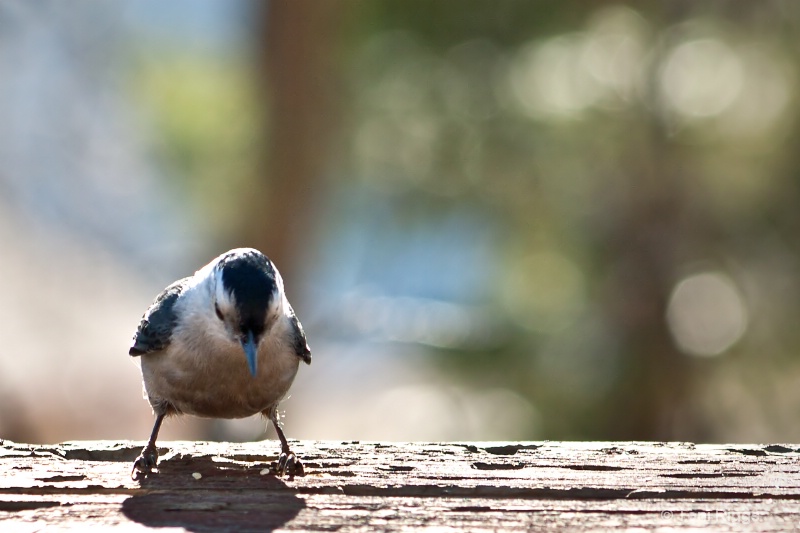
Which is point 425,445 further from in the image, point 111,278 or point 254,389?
point 111,278

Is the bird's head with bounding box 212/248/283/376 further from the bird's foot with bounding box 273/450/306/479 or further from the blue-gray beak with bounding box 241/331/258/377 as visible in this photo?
the bird's foot with bounding box 273/450/306/479

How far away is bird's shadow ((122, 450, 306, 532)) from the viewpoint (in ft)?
4.76

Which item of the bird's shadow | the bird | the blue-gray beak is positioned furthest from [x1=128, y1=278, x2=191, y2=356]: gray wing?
the bird's shadow

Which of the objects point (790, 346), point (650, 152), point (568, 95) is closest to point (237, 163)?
point (568, 95)

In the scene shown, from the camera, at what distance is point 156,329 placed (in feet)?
7.41

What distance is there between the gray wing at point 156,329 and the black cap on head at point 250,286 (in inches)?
9.0

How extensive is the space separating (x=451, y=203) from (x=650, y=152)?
0.94 m

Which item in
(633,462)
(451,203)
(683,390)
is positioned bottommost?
(633,462)

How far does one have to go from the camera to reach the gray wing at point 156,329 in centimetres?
223

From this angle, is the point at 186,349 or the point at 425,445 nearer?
the point at 425,445

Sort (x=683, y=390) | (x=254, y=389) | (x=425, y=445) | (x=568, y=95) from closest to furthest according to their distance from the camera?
A: (x=425, y=445) → (x=254, y=389) → (x=683, y=390) → (x=568, y=95)

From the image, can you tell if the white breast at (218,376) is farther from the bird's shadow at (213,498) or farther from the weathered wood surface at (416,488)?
the bird's shadow at (213,498)

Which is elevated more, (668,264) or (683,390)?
(668,264)

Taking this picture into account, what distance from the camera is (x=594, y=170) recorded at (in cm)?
421
